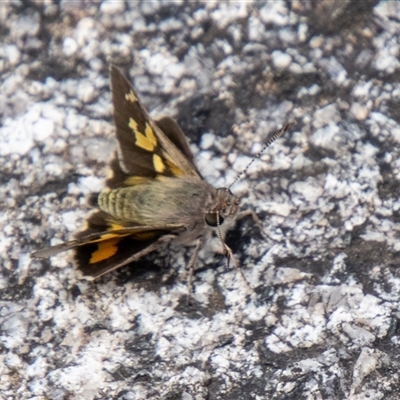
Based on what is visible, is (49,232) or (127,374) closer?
(127,374)

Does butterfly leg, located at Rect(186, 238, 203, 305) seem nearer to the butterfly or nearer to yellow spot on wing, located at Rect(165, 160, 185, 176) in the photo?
the butterfly

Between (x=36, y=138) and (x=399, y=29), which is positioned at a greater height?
(x=399, y=29)

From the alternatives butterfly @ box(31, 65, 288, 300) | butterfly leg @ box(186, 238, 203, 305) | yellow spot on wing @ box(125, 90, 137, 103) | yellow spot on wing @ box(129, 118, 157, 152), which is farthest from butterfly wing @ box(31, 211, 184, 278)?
yellow spot on wing @ box(125, 90, 137, 103)

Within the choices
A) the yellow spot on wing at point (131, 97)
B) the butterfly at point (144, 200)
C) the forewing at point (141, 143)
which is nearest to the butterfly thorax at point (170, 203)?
the butterfly at point (144, 200)

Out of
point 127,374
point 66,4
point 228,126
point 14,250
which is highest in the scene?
point 66,4

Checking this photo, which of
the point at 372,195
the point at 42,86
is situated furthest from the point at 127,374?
the point at 42,86

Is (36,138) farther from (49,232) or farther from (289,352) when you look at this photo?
(289,352)

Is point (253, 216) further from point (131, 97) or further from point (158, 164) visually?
point (131, 97)
